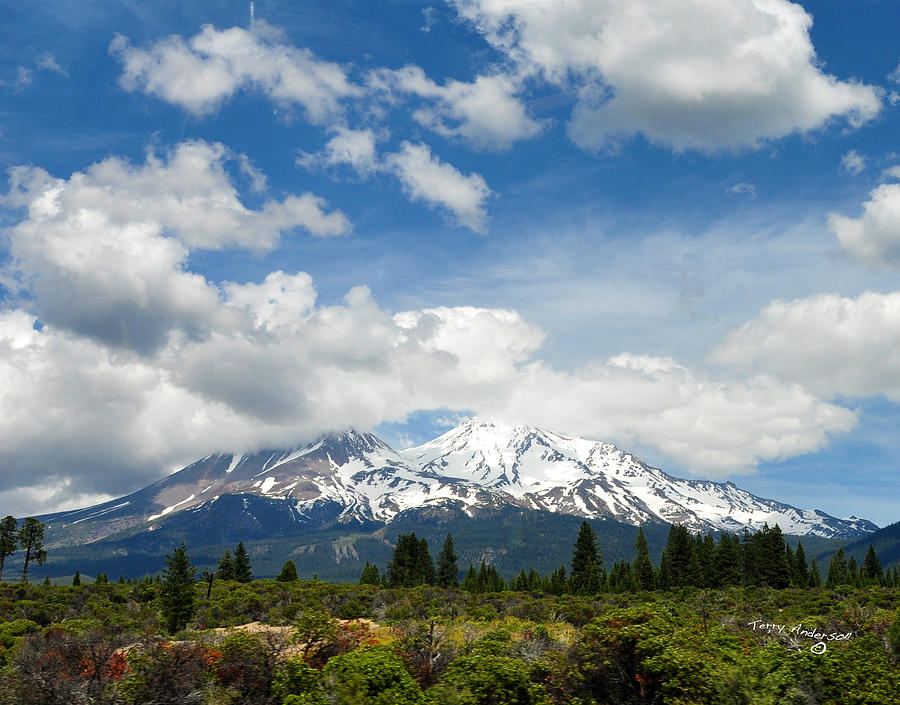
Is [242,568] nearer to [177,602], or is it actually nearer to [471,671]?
[177,602]

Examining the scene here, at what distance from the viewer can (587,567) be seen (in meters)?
84.8

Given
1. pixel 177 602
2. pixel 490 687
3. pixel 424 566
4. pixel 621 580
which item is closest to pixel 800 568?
pixel 621 580

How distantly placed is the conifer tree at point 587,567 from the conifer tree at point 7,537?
6516cm

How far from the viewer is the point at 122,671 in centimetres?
1661

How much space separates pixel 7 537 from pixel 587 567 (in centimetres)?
6916

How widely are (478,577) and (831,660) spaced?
266 feet

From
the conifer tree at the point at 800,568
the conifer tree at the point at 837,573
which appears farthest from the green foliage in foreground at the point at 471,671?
the conifer tree at the point at 837,573

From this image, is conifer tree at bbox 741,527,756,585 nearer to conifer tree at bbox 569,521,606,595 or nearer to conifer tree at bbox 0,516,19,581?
conifer tree at bbox 569,521,606,595

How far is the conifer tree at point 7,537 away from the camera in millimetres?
69375

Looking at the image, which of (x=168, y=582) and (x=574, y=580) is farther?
(x=574, y=580)

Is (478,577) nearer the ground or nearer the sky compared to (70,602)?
nearer the ground


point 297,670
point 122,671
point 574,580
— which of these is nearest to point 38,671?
point 122,671

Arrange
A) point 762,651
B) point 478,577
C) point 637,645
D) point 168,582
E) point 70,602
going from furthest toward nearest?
point 478,577
point 70,602
point 168,582
point 762,651
point 637,645

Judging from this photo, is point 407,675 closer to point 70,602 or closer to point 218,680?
point 218,680
